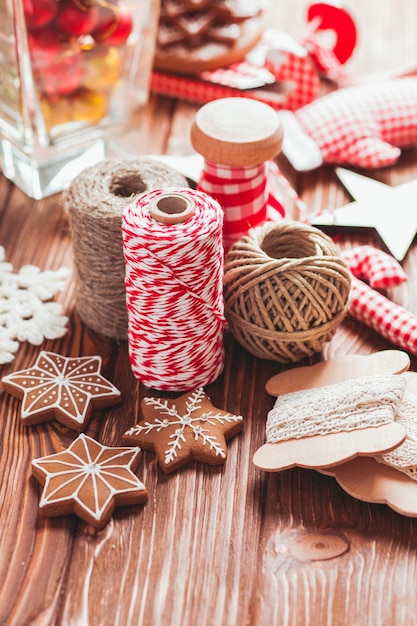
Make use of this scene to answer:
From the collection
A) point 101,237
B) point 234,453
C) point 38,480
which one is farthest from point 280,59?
point 38,480

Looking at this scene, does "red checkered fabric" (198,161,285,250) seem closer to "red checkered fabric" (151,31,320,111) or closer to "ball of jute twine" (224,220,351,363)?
"ball of jute twine" (224,220,351,363)

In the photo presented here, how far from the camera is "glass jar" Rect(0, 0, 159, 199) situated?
1292 mm

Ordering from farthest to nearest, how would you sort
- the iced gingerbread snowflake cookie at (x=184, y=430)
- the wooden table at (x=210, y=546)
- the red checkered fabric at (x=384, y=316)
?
the red checkered fabric at (x=384, y=316) → the iced gingerbread snowflake cookie at (x=184, y=430) → the wooden table at (x=210, y=546)

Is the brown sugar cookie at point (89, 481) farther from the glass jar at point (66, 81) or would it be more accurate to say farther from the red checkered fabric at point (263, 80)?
the red checkered fabric at point (263, 80)

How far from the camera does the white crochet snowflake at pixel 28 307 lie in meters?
1.20

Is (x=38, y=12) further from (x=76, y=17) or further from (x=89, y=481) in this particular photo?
(x=89, y=481)

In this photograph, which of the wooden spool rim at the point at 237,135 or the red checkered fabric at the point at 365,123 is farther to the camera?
the red checkered fabric at the point at 365,123

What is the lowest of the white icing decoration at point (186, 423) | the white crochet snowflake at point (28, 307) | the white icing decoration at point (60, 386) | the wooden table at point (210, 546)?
the wooden table at point (210, 546)

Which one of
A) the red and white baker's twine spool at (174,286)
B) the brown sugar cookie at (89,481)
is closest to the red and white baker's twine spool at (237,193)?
the red and white baker's twine spool at (174,286)

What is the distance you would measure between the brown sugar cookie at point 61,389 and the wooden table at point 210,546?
0.9 inches

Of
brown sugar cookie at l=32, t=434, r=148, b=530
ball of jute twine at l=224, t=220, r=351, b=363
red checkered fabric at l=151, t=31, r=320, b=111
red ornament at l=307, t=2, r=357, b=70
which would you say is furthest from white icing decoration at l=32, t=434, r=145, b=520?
red ornament at l=307, t=2, r=357, b=70

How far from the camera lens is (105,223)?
1054 millimetres

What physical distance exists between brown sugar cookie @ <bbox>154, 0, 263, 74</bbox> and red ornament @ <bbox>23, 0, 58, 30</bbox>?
366 mm

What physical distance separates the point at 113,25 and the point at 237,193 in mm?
428
